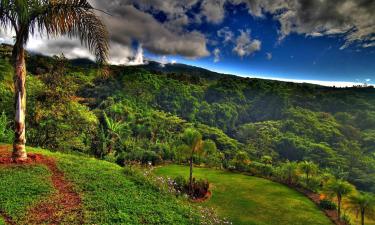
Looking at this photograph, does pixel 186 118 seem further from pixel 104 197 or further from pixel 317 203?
pixel 104 197

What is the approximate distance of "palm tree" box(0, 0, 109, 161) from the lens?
9.75 metres

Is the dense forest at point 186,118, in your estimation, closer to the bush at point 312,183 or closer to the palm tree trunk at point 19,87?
the palm tree trunk at point 19,87

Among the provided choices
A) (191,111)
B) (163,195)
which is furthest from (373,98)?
(163,195)

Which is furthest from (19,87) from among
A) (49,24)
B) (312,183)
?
(312,183)

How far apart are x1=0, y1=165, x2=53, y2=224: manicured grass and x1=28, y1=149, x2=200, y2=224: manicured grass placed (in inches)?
38.1

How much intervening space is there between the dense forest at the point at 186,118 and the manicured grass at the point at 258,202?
4358mm

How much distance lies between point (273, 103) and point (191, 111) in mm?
22983

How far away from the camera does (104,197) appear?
943cm

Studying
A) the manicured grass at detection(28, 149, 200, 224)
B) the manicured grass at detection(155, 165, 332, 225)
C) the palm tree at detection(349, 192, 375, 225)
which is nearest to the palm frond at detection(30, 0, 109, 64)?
the manicured grass at detection(28, 149, 200, 224)

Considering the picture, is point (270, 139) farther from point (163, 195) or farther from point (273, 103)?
point (163, 195)

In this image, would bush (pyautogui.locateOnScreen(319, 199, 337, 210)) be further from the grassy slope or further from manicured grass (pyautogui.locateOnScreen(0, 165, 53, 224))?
manicured grass (pyautogui.locateOnScreen(0, 165, 53, 224))

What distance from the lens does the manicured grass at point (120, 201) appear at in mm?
8406

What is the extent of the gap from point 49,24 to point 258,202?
17070 mm

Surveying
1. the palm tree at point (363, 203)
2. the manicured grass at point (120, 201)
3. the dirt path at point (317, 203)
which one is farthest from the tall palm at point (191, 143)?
the manicured grass at point (120, 201)
